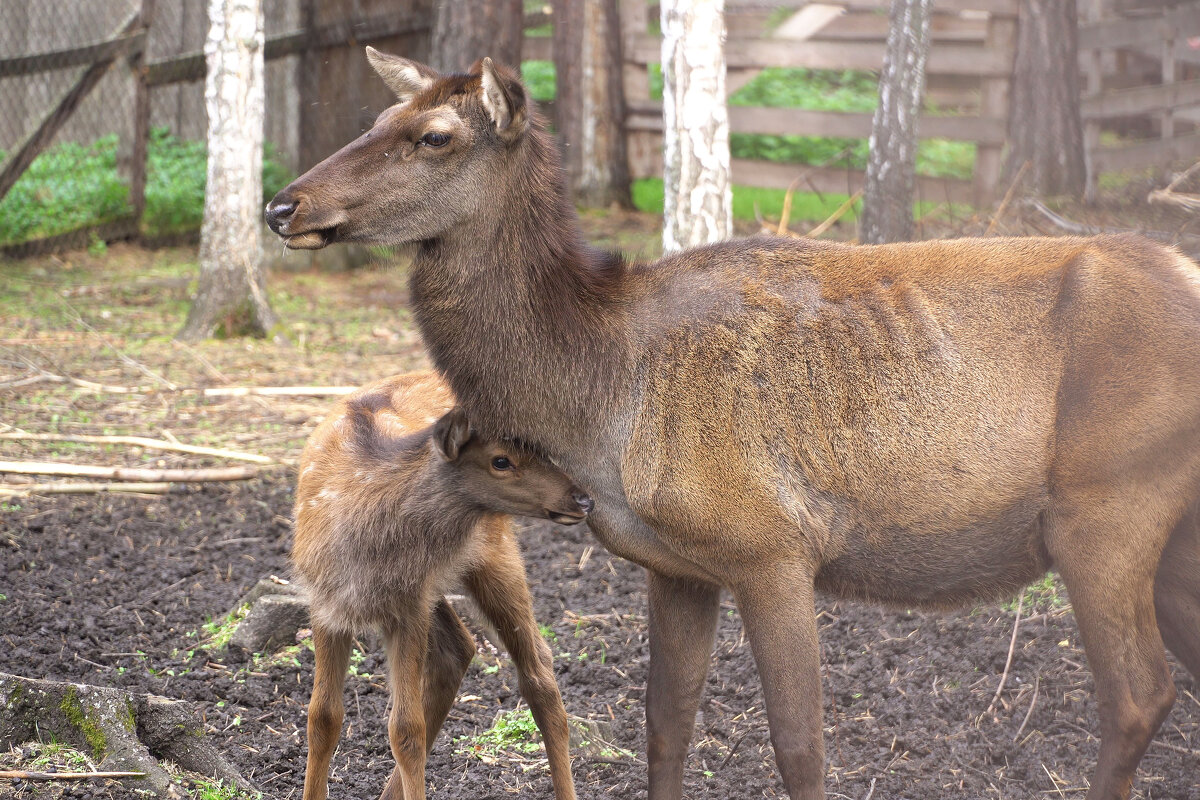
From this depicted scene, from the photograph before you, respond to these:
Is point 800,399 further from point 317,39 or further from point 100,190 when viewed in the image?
point 100,190

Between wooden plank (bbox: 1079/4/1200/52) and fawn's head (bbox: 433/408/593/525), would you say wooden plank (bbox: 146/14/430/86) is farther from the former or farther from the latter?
fawn's head (bbox: 433/408/593/525)

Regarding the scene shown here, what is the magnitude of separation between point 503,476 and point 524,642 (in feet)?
2.44

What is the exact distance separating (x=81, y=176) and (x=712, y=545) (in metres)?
12.1

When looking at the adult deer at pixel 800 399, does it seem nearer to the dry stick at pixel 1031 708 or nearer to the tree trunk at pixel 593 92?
the dry stick at pixel 1031 708

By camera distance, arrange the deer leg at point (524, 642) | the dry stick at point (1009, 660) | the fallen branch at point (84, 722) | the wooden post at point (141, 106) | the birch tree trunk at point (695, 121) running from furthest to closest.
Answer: the wooden post at point (141, 106) → the birch tree trunk at point (695, 121) → the dry stick at point (1009, 660) → the deer leg at point (524, 642) → the fallen branch at point (84, 722)

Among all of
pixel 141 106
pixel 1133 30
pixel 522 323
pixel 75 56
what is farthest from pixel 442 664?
pixel 1133 30

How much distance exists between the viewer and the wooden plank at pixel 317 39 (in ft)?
44.3

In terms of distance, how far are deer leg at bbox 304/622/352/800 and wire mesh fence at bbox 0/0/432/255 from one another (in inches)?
389

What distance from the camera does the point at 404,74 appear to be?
424 cm

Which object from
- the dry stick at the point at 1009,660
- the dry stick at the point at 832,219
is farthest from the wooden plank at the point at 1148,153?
the dry stick at the point at 1009,660

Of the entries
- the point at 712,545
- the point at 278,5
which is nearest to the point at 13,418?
the point at 712,545

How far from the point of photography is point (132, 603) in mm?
5906

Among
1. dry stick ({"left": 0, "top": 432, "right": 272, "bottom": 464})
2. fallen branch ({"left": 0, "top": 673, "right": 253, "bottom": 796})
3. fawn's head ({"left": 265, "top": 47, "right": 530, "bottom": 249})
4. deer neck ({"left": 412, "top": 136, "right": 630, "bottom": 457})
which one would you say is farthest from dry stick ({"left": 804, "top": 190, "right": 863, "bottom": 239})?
fallen branch ({"left": 0, "top": 673, "right": 253, "bottom": 796})

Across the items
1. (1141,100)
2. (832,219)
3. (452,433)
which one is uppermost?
(1141,100)
